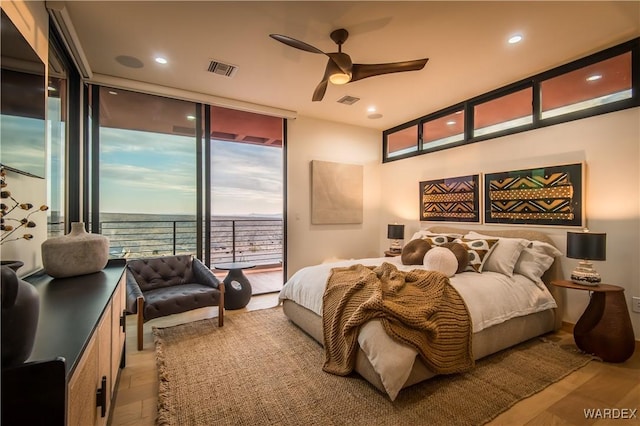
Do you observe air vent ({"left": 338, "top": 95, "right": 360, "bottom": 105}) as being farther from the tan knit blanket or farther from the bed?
the tan knit blanket

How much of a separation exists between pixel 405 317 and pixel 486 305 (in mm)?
932

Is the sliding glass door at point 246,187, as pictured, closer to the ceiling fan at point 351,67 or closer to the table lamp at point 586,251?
the ceiling fan at point 351,67

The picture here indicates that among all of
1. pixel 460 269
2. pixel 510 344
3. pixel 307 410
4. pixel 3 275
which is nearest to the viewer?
pixel 3 275

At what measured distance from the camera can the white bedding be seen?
A: 1915 millimetres

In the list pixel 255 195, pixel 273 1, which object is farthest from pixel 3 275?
pixel 255 195

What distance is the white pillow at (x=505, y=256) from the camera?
3021mm

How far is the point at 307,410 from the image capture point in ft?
6.15

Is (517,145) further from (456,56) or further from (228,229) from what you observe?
(228,229)

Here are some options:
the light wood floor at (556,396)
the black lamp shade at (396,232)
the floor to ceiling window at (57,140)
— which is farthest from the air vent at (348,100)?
the light wood floor at (556,396)

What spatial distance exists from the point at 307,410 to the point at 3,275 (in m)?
1.72

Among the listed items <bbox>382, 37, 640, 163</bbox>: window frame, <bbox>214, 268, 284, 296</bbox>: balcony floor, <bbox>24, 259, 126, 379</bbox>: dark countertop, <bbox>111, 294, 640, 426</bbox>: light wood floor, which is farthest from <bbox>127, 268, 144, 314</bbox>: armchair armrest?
<bbox>382, 37, 640, 163</bbox>: window frame

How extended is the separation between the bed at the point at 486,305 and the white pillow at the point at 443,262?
0.08 metres

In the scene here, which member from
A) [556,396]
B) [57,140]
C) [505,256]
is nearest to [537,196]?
[505,256]

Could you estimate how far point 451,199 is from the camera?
4.40 m
